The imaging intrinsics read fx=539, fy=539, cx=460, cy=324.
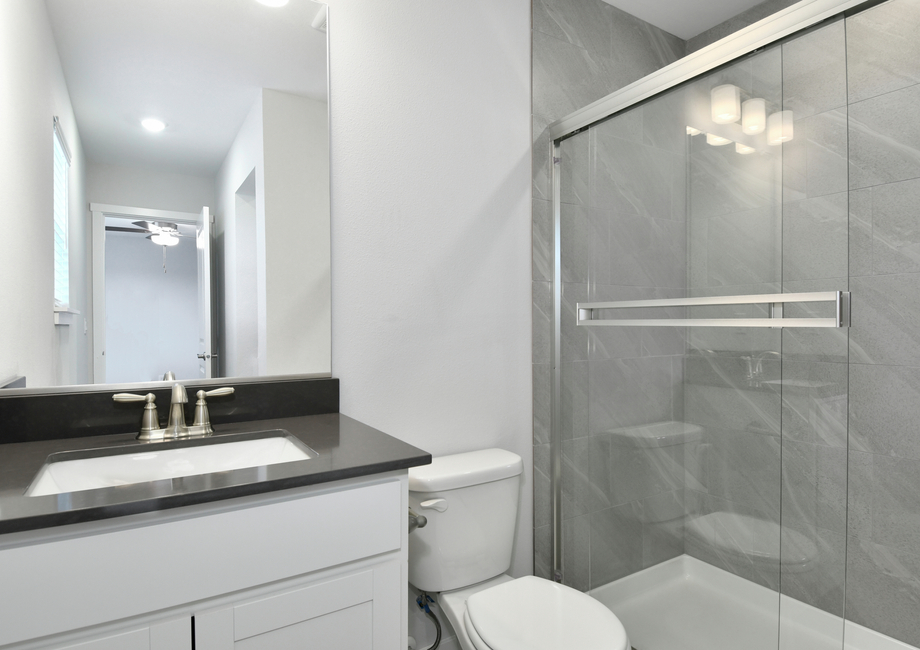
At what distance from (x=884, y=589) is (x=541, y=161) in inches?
65.9

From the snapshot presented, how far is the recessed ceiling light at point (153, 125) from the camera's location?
1.38m

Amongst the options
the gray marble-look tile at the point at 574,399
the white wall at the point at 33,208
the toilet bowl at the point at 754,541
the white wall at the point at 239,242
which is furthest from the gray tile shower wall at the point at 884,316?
the white wall at the point at 33,208

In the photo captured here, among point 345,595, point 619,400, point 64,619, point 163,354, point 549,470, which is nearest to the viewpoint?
point 64,619

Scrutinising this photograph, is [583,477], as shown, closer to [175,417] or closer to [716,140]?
[716,140]

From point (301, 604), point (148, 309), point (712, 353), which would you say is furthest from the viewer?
point (712, 353)

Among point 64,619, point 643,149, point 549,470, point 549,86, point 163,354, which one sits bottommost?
point 549,470

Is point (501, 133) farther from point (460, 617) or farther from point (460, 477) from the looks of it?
point (460, 617)

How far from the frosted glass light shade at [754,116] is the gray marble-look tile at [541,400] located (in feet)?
3.31

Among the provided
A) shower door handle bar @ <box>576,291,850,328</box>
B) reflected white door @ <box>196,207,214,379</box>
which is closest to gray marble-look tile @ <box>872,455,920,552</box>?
shower door handle bar @ <box>576,291,850,328</box>

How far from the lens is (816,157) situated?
127cm

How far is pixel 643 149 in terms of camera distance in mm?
1716

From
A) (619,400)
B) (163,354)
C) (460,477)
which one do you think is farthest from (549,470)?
(163,354)

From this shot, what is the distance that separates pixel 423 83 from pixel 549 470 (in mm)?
1449

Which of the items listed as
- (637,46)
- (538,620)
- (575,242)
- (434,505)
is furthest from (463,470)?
(637,46)
